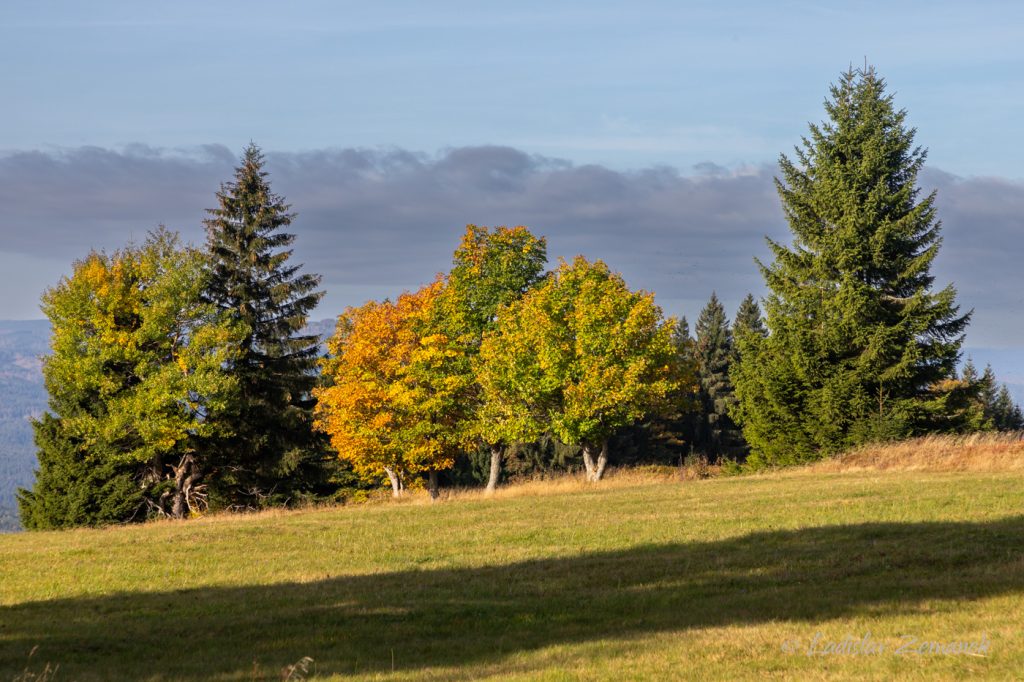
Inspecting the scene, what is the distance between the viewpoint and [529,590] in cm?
1641

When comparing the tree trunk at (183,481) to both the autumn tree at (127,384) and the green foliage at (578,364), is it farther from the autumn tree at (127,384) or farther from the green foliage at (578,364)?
the green foliage at (578,364)

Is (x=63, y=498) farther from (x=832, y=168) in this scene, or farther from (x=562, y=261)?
(x=832, y=168)

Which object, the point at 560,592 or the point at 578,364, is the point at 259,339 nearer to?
the point at 578,364

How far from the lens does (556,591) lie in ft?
53.4

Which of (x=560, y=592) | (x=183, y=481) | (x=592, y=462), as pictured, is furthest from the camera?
(x=183, y=481)

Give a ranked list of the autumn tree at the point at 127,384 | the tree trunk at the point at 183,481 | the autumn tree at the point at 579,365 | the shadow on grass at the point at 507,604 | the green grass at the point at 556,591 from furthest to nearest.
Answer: the tree trunk at the point at 183,481, the autumn tree at the point at 127,384, the autumn tree at the point at 579,365, the shadow on grass at the point at 507,604, the green grass at the point at 556,591

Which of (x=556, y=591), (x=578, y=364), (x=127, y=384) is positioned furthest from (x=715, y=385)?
(x=556, y=591)

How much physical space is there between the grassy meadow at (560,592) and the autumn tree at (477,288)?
72.9 feet

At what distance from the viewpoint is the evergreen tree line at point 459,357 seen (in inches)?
1738

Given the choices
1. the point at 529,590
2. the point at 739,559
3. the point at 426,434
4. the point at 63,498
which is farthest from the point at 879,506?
the point at 63,498

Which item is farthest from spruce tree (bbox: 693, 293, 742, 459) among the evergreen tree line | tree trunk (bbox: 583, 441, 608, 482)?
tree trunk (bbox: 583, 441, 608, 482)

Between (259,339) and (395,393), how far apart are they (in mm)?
8462

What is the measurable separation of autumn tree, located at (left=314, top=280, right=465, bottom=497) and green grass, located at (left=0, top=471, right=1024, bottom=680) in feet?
70.6

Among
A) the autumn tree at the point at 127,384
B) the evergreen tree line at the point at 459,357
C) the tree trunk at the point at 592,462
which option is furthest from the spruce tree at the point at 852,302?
the autumn tree at the point at 127,384
